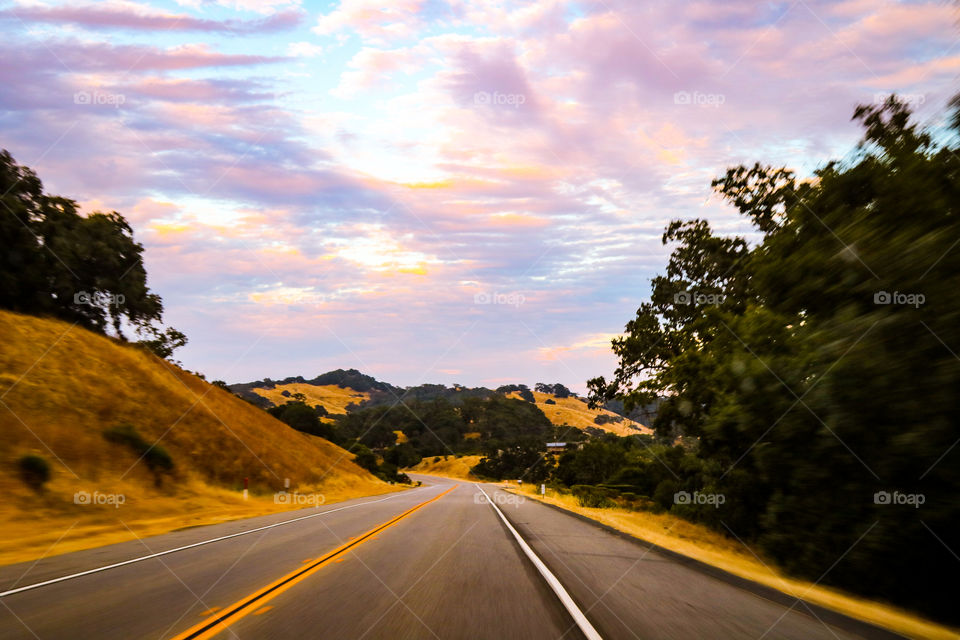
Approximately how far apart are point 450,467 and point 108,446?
91740mm

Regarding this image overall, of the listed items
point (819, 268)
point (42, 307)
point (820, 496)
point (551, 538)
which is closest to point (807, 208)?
point (819, 268)

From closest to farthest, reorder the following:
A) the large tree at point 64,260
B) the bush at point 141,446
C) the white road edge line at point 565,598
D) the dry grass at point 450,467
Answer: the white road edge line at point 565,598 < the bush at point 141,446 < the large tree at point 64,260 < the dry grass at point 450,467

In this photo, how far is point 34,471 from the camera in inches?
722

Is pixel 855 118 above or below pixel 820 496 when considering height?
above

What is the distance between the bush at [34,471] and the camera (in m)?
18.0

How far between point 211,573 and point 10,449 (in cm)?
1571

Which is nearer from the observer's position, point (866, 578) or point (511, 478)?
point (866, 578)

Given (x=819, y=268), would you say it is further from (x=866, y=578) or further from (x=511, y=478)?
(x=511, y=478)

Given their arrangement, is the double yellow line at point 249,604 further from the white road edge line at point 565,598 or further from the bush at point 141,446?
the bush at point 141,446

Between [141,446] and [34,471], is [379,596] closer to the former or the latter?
[34,471]

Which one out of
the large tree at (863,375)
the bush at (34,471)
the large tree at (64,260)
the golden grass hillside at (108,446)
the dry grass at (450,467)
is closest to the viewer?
the large tree at (863,375)

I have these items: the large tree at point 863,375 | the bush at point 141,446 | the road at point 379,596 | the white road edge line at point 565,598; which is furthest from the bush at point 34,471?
the large tree at point 863,375

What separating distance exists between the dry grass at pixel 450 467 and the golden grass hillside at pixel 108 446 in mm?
61687

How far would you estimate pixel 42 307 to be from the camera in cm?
3259
